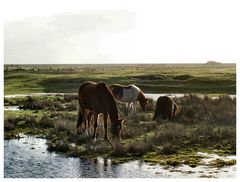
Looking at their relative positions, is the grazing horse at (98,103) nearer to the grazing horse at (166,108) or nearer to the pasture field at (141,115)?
the pasture field at (141,115)

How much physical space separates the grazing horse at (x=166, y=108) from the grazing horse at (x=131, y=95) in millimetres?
623

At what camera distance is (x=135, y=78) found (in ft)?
48.1

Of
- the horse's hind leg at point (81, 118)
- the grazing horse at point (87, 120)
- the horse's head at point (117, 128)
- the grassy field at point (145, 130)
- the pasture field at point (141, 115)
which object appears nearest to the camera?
the grassy field at point (145, 130)

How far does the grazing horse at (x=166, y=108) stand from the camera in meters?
13.4

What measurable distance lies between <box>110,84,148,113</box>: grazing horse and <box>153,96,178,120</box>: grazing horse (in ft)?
2.04

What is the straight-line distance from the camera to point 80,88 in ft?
42.8

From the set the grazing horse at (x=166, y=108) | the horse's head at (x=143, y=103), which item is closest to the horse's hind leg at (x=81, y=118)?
the horse's head at (x=143, y=103)

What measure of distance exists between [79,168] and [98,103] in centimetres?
241

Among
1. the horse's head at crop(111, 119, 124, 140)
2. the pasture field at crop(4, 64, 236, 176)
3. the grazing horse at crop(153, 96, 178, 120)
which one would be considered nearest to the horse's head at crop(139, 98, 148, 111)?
the pasture field at crop(4, 64, 236, 176)

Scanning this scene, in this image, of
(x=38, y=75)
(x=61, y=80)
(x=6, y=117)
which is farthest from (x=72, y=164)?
(x=38, y=75)

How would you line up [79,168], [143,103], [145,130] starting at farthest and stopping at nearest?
1. [143,103]
2. [145,130]
3. [79,168]

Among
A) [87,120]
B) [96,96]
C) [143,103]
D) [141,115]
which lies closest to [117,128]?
[96,96]

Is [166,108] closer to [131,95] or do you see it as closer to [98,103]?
[131,95]

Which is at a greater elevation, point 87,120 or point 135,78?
point 135,78
